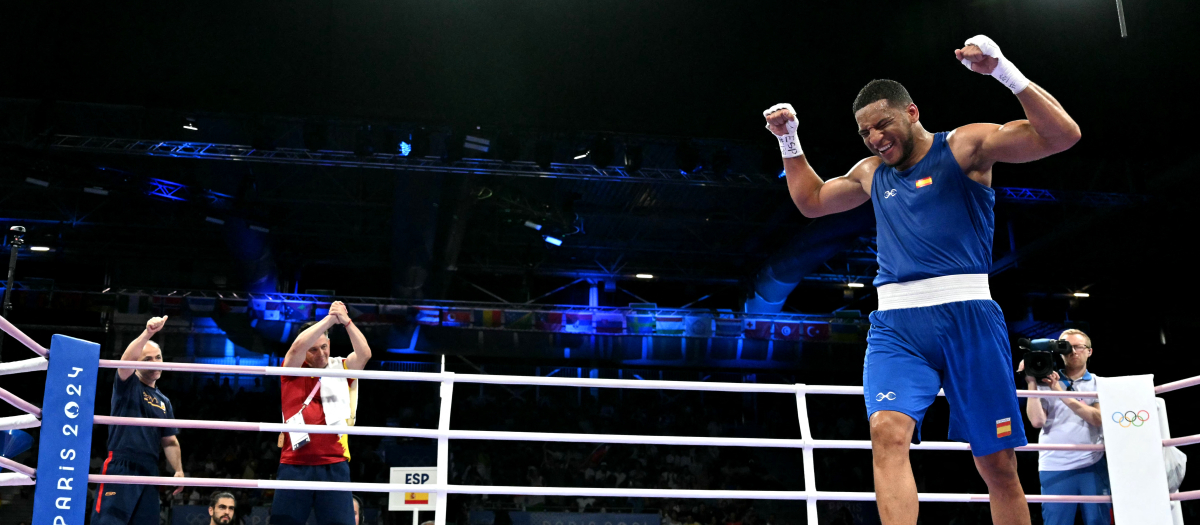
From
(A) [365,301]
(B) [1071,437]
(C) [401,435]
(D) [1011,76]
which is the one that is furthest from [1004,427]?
(A) [365,301]

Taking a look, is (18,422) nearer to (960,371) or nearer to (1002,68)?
(960,371)

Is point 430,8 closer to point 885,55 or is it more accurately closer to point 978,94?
point 885,55

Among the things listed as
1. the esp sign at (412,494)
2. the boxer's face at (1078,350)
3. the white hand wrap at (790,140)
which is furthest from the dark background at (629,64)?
the white hand wrap at (790,140)

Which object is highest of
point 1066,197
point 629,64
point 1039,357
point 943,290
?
point 629,64

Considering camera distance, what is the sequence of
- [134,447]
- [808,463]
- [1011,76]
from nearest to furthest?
[1011,76]
[808,463]
[134,447]

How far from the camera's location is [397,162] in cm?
911

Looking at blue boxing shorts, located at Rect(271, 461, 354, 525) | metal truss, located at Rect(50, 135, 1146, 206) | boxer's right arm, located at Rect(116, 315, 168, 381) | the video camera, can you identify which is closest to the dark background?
metal truss, located at Rect(50, 135, 1146, 206)

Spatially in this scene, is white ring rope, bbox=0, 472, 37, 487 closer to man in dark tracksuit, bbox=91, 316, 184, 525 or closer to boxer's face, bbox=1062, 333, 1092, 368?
man in dark tracksuit, bbox=91, 316, 184, 525

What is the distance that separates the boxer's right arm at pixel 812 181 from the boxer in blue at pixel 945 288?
163mm

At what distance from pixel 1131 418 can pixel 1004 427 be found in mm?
1082

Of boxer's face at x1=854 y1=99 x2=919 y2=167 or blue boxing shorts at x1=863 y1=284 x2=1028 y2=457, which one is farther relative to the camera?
boxer's face at x1=854 y1=99 x2=919 y2=167

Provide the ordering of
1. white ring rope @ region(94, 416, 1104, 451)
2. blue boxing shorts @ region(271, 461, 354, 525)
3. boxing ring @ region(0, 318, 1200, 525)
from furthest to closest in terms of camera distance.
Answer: blue boxing shorts @ region(271, 461, 354, 525)
white ring rope @ region(94, 416, 1104, 451)
boxing ring @ region(0, 318, 1200, 525)

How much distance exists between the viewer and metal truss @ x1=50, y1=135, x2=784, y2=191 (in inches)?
350

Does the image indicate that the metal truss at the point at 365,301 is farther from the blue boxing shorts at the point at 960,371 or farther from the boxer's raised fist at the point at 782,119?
the blue boxing shorts at the point at 960,371
